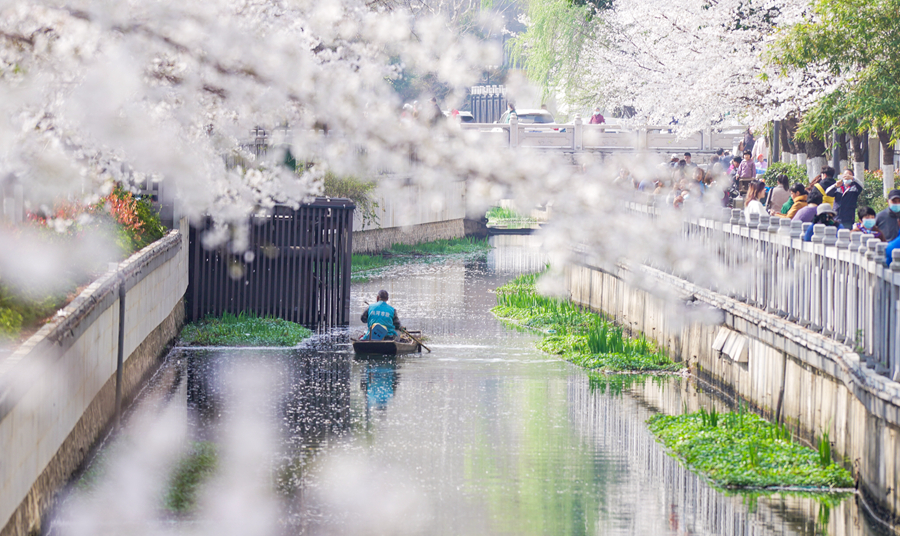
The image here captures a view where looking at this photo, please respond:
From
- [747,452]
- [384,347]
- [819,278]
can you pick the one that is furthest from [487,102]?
[747,452]

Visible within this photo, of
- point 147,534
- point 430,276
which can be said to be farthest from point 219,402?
point 430,276

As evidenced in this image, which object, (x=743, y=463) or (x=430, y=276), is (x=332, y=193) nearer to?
(x=430, y=276)

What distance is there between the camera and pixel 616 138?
138 feet

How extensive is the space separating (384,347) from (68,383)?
28.8ft

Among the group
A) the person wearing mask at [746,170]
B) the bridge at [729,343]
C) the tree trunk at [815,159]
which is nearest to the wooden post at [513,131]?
the person wearing mask at [746,170]

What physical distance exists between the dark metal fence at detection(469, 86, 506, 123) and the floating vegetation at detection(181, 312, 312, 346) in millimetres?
42764

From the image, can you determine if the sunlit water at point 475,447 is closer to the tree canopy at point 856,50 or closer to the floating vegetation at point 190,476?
the floating vegetation at point 190,476

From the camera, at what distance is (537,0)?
48.2 metres

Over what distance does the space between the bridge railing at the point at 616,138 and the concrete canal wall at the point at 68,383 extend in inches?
1055

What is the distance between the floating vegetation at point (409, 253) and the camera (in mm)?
33381

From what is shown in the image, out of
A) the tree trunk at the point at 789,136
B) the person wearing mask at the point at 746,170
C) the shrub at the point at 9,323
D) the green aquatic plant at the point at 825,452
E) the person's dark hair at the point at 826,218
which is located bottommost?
the green aquatic plant at the point at 825,452

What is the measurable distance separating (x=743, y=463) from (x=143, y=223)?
972cm

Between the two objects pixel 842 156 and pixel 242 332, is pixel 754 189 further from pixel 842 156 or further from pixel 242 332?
pixel 842 156

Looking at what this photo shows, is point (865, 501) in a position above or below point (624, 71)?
below
